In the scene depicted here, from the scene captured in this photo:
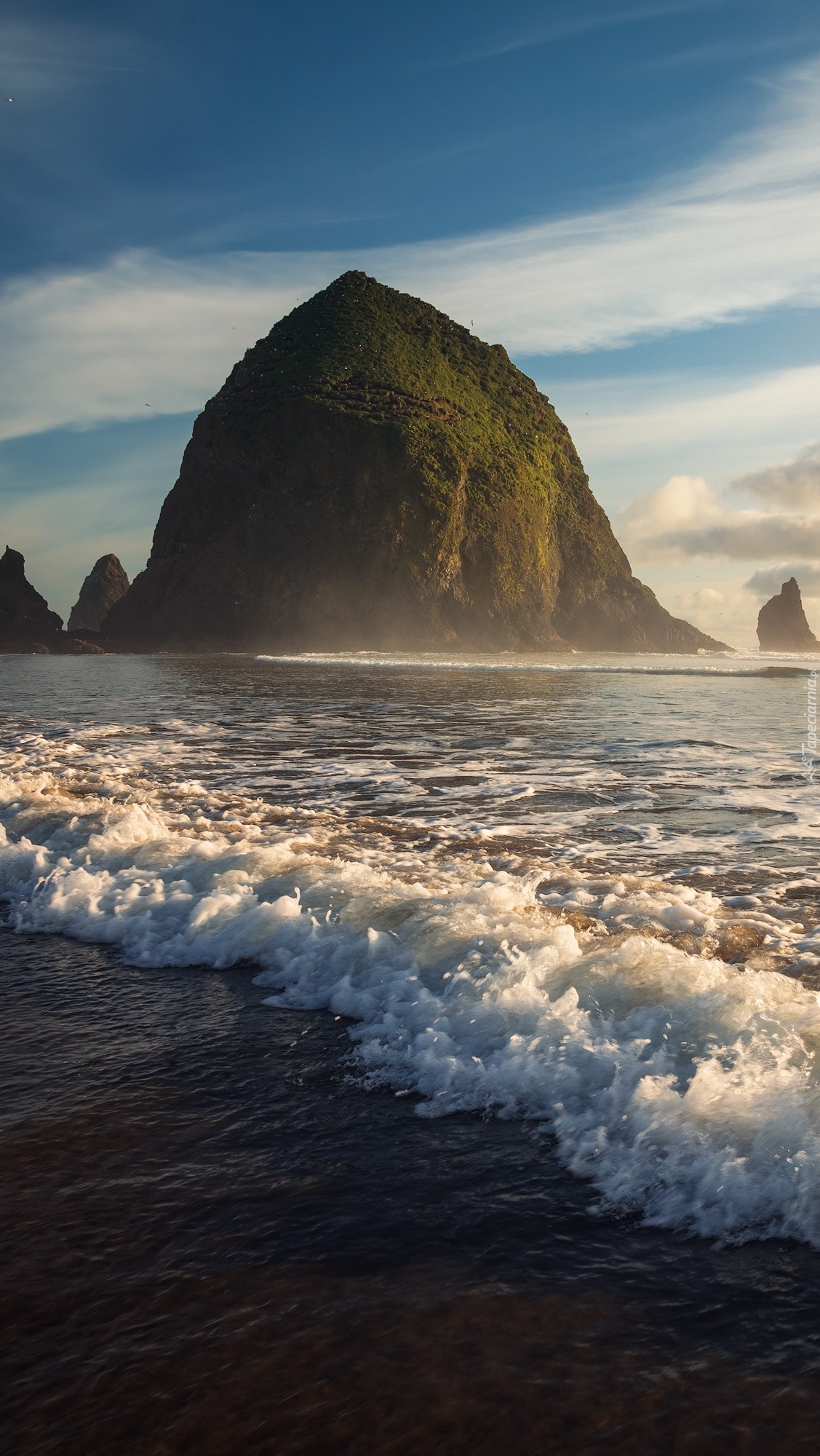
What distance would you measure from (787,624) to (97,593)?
142207 millimetres

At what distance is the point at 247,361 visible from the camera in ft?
397

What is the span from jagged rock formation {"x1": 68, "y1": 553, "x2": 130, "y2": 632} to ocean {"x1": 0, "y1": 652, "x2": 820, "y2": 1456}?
197 m

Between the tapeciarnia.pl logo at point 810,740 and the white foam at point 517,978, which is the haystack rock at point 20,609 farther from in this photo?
the white foam at point 517,978

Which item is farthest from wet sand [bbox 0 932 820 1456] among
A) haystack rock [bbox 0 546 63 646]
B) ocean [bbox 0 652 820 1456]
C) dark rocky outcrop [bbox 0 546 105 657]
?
haystack rock [bbox 0 546 63 646]

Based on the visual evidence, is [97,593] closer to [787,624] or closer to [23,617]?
[23,617]

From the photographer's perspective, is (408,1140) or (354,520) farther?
(354,520)

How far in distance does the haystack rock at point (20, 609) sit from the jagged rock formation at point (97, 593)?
275ft

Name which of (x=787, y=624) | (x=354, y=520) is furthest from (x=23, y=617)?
(x=787, y=624)

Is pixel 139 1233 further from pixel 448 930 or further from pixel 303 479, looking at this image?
pixel 303 479

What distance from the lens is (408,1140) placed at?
11.5 feet

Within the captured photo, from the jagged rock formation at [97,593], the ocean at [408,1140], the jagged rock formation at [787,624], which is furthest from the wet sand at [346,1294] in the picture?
the jagged rock formation at [97,593]

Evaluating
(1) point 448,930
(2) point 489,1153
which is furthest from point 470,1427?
(1) point 448,930

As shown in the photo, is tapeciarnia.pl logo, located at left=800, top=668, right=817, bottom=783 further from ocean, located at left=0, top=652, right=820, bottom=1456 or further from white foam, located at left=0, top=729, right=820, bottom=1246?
white foam, located at left=0, top=729, right=820, bottom=1246

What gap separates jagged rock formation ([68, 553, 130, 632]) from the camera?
632 feet
